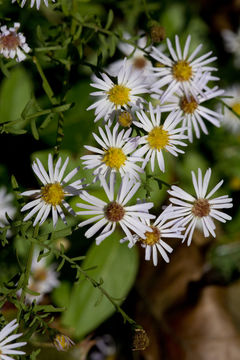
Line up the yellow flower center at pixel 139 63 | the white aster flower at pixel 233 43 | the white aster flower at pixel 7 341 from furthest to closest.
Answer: the white aster flower at pixel 233 43
the yellow flower center at pixel 139 63
the white aster flower at pixel 7 341

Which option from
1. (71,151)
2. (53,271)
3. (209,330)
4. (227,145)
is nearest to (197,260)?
(209,330)

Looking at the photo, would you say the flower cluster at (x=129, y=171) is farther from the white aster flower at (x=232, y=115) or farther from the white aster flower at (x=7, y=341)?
the white aster flower at (x=232, y=115)

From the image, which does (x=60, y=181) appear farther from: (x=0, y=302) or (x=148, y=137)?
(x=0, y=302)

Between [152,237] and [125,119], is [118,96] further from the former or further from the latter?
[152,237]

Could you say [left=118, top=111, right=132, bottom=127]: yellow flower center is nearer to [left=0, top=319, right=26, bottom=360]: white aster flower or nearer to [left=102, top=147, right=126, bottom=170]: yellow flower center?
[left=102, top=147, right=126, bottom=170]: yellow flower center

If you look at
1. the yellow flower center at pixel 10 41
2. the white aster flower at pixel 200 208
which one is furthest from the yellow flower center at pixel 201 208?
the yellow flower center at pixel 10 41

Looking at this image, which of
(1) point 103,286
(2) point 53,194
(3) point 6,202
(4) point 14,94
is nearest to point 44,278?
(1) point 103,286
